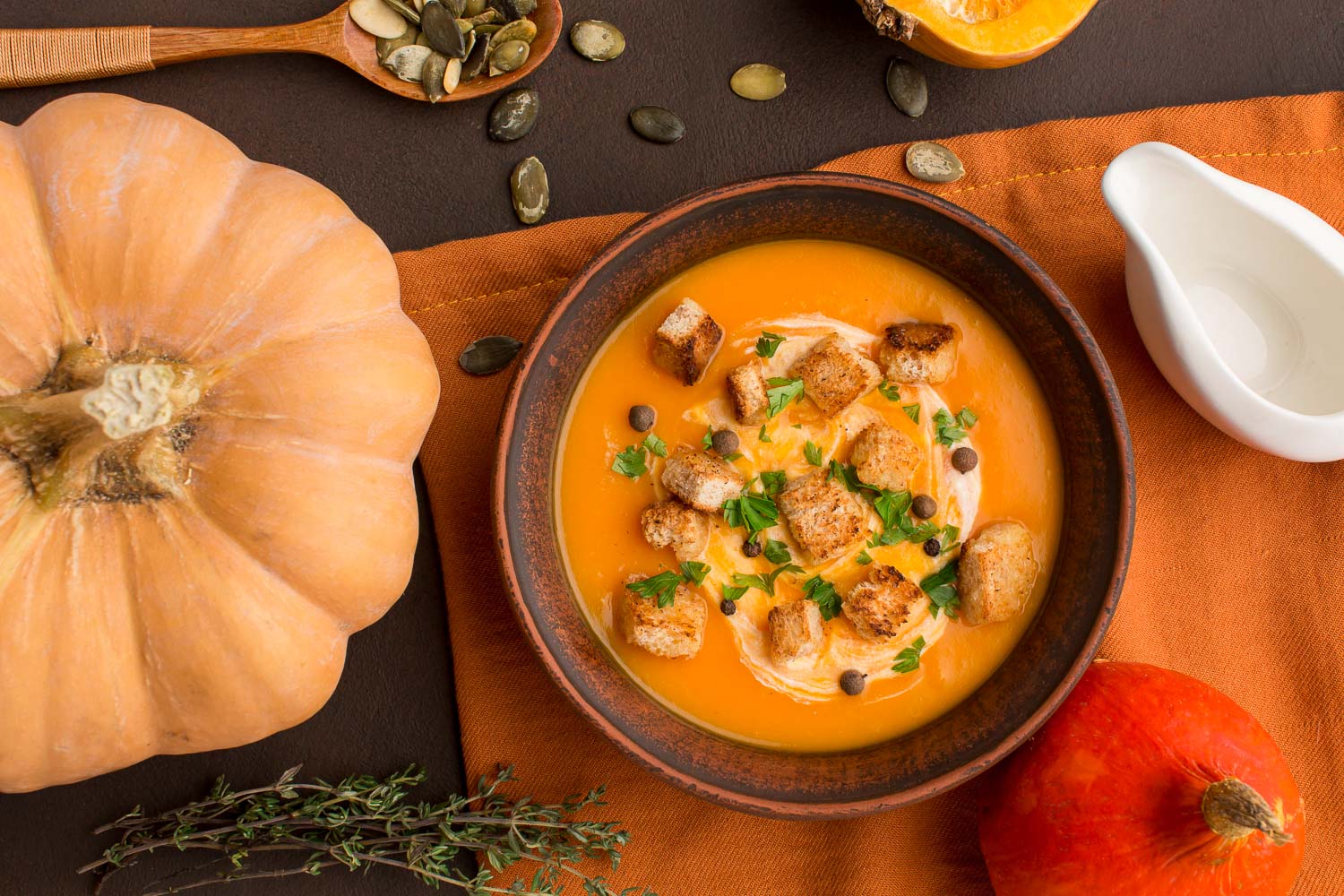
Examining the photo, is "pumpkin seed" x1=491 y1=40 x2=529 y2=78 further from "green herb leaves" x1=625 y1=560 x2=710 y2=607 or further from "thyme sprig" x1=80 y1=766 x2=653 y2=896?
"thyme sprig" x1=80 y1=766 x2=653 y2=896

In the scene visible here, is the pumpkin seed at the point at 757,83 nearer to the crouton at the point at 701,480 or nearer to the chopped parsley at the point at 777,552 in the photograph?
the crouton at the point at 701,480

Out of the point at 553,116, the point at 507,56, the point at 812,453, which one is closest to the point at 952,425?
the point at 812,453

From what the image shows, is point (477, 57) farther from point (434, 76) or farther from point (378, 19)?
point (378, 19)

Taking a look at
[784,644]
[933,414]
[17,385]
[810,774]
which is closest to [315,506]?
[17,385]

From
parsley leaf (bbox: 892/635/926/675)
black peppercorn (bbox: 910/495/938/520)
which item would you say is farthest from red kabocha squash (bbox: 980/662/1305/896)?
black peppercorn (bbox: 910/495/938/520)

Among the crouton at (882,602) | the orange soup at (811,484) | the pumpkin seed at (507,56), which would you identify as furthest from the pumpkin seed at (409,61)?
the crouton at (882,602)
